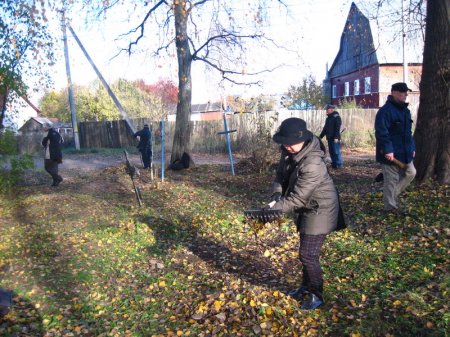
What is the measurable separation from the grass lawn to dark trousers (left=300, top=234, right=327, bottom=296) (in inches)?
9.3

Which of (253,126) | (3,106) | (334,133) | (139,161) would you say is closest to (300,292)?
(334,133)

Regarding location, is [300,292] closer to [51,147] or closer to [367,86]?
[51,147]

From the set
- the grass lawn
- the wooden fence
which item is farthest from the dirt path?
the grass lawn

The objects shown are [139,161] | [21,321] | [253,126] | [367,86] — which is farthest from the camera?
[367,86]

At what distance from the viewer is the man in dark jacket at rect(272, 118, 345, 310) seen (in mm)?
3557

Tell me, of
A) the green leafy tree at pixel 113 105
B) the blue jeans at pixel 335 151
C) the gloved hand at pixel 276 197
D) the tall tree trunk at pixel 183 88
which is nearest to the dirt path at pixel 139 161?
the tall tree trunk at pixel 183 88

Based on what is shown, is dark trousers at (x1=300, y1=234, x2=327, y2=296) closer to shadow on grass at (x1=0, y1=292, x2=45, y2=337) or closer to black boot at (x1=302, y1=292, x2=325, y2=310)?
black boot at (x1=302, y1=292, x2=325, y2=310)

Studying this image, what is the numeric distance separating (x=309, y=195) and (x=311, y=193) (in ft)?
0.09

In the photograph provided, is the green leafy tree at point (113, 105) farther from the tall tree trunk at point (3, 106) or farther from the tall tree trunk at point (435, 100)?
the tall tree trunk at point (435, 100)

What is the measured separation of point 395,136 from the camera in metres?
5.80

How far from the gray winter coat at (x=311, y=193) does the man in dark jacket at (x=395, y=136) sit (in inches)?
92.6

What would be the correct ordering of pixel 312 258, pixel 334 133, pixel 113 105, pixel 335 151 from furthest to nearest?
pixel 113 105, pixel 335 151, pixel 334 133, pixel 312 258

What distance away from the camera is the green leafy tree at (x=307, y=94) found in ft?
92.4

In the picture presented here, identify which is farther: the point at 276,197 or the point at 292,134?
the point at 276,197
